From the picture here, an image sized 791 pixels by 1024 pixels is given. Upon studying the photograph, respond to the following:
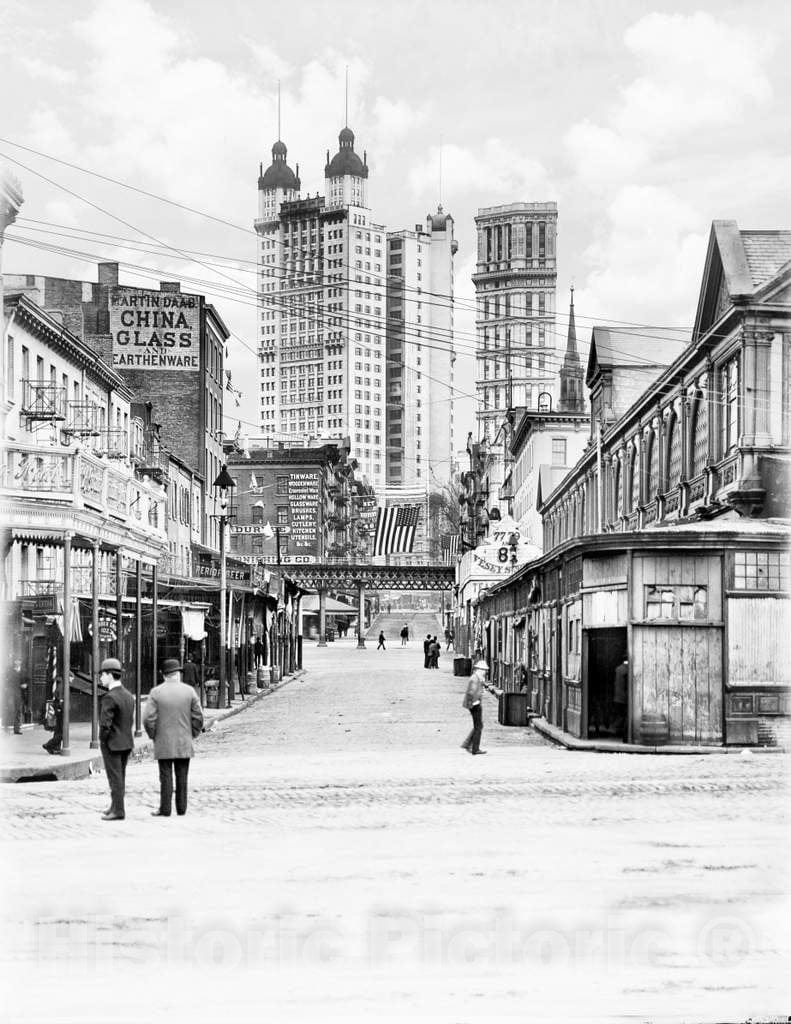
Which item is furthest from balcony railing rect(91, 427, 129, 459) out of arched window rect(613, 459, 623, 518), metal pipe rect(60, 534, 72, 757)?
metal pipe rect(60, 534, 72, 757)

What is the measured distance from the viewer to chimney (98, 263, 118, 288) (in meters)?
72.7

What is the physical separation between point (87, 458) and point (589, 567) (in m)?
9.55

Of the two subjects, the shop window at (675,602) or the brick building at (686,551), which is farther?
the shop window at (675,602)

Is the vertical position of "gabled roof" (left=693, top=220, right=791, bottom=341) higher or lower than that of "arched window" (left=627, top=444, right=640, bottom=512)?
higher

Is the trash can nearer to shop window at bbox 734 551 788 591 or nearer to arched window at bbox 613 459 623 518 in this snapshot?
shop window at bbox 734 551 788 591

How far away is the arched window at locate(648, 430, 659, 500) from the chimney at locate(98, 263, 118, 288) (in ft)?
104

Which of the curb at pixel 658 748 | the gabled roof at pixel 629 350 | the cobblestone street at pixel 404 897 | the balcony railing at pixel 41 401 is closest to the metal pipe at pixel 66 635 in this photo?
the cobblestone street at pixel 404 897

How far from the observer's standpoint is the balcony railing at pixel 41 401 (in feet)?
137

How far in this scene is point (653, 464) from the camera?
50219 millimetres

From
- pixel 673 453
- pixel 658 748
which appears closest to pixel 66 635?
pixel 658 748

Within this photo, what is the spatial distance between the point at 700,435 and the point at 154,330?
1632 inches

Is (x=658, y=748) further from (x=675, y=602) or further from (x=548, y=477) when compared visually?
(x=548, y=477)

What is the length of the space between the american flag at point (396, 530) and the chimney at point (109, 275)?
125ft

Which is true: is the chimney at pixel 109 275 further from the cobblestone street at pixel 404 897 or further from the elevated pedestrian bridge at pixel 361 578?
the elevated pedestrian bridge at pixel 361 578
